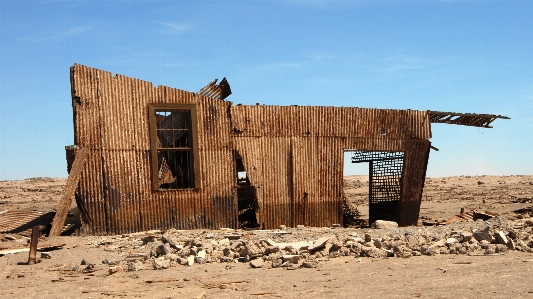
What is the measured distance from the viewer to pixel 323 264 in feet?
36.5

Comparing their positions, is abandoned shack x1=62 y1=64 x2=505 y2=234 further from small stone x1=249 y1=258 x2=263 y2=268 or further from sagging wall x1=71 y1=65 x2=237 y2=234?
small stone x1=249 y1=258 x2=263 y2=268

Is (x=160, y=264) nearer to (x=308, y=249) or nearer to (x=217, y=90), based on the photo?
(x=308, y=249)

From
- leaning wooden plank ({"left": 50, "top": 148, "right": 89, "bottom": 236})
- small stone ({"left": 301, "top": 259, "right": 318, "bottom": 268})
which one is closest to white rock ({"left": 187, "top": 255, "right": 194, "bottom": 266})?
small stone ({"left": 301, "top": 259, "right": 318, "bottom": 268})

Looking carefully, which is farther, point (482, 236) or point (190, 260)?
point (482, 236)

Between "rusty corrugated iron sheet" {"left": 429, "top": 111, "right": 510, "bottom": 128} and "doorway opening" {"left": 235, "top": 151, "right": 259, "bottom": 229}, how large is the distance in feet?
21.1

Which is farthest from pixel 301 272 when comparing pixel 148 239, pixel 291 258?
pixel 148 239

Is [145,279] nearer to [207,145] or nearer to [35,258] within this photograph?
[35,258]

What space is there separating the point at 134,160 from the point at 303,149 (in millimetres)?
4974

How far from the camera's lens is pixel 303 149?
18250mm

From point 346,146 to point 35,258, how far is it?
976 centimetres

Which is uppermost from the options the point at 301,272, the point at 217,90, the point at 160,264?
the point at 217,90

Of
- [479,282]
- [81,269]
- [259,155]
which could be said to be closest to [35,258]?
[81,269]

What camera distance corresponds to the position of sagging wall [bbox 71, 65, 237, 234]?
16328 millimetres

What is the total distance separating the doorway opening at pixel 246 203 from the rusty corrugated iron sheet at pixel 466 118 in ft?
21.1
